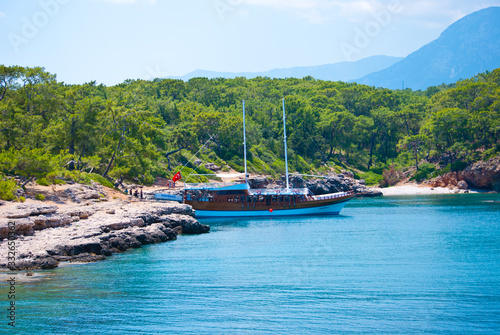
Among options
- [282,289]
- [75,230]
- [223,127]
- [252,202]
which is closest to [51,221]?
[75,230]

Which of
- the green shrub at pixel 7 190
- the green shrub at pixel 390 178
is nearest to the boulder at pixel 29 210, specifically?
the green shrub at pixel 7 190

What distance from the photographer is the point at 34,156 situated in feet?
120

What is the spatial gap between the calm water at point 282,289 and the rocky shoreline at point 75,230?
1.40 m

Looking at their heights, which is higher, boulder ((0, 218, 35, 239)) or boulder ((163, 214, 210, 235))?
boulder ((0, 218, 35, 239))

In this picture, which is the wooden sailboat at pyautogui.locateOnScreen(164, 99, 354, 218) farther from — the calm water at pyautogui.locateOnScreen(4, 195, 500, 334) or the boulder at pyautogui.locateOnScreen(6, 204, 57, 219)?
the boulder at pyautogui.locateOnScreen(6, 204, 57, 219)

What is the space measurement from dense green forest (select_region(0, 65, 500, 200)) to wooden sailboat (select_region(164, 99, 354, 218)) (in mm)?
7085

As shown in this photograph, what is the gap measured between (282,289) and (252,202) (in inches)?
1389

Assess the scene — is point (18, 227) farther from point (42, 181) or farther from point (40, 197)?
point (42, 181)

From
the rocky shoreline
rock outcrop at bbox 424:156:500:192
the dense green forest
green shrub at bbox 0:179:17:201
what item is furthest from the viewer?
rock outcrop at bbox 424:156:500:192

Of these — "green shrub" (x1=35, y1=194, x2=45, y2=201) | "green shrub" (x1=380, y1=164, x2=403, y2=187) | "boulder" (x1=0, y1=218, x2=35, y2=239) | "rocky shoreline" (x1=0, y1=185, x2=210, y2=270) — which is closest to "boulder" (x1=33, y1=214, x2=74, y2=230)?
"rocky shoreline" (x1=0, y1=185, x2=210, y2=270)

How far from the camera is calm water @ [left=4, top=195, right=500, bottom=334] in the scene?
17469 millimetres

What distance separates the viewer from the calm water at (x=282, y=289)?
688 inches

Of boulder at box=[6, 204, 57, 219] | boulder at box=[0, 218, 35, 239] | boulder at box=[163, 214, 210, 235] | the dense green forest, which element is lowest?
boulder at box=[163, 214, 210, 235]

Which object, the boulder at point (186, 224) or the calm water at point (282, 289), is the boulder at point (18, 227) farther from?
the boulder at point (186, 224)
